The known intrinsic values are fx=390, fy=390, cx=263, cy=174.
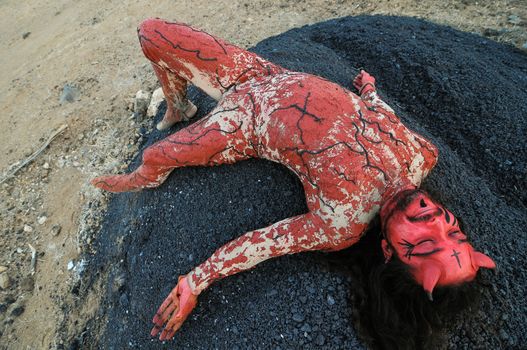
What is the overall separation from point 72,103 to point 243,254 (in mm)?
2745

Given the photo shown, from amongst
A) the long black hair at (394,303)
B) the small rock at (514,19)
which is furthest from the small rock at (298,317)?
the small rock at (514,19)

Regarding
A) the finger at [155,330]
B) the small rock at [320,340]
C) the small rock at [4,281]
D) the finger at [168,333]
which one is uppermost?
the small rock at [320,340]

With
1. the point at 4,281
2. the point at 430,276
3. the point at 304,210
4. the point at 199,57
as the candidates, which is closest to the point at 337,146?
the point at 304,210

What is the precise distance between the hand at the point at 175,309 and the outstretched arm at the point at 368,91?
1.29 meters

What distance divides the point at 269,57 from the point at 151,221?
1398 millimetres

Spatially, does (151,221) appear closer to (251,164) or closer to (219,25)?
(251,164)

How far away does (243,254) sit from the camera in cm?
172

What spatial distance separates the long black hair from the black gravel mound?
0.23 feet

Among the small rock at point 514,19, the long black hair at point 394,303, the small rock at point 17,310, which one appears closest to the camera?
the long black hair at point 394,303

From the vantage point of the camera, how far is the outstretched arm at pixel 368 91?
78.5 inches

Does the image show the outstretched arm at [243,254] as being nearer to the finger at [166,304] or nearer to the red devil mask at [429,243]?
the finger at [166,304]

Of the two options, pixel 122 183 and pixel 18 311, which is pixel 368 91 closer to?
pixel 122 183

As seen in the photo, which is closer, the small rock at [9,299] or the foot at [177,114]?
the foot at [177,114]

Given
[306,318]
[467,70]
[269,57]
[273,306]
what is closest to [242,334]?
[273,306]
